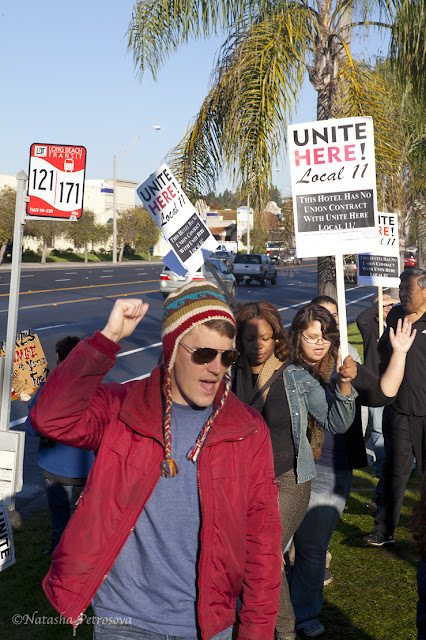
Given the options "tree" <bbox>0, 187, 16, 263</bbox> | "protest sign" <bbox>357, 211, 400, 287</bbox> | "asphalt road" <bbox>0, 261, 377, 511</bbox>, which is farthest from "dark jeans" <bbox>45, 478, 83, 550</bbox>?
"tree" <bbox>0, 187, 16, 263</bbox>

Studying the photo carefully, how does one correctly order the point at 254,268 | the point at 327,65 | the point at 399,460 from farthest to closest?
the point at 254,268 → the point at 327,65 → the point at 399,460

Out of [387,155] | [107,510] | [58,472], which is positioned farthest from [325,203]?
[387,155]

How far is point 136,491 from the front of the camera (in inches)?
86.8

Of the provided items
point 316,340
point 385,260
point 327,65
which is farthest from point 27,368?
point 327,65

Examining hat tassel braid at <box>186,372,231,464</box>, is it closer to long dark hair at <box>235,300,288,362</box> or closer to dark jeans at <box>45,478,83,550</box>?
long dark hair at <box>235,300,288,362</box>

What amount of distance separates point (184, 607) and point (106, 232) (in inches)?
2530

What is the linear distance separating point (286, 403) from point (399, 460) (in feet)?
6.11

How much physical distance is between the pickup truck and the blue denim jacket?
3393 centimetres

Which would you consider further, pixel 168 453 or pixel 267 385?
pixel 267 385

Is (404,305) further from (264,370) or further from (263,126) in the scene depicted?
(263,126)

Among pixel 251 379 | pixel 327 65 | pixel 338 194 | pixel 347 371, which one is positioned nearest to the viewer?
pixel 347 371

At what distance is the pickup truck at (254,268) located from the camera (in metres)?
37.7

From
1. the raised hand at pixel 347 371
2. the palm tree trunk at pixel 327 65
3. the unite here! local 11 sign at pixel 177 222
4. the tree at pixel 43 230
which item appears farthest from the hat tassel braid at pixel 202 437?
the tree at pixel 43 230

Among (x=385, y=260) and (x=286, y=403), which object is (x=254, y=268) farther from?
(x=286, y=403)
